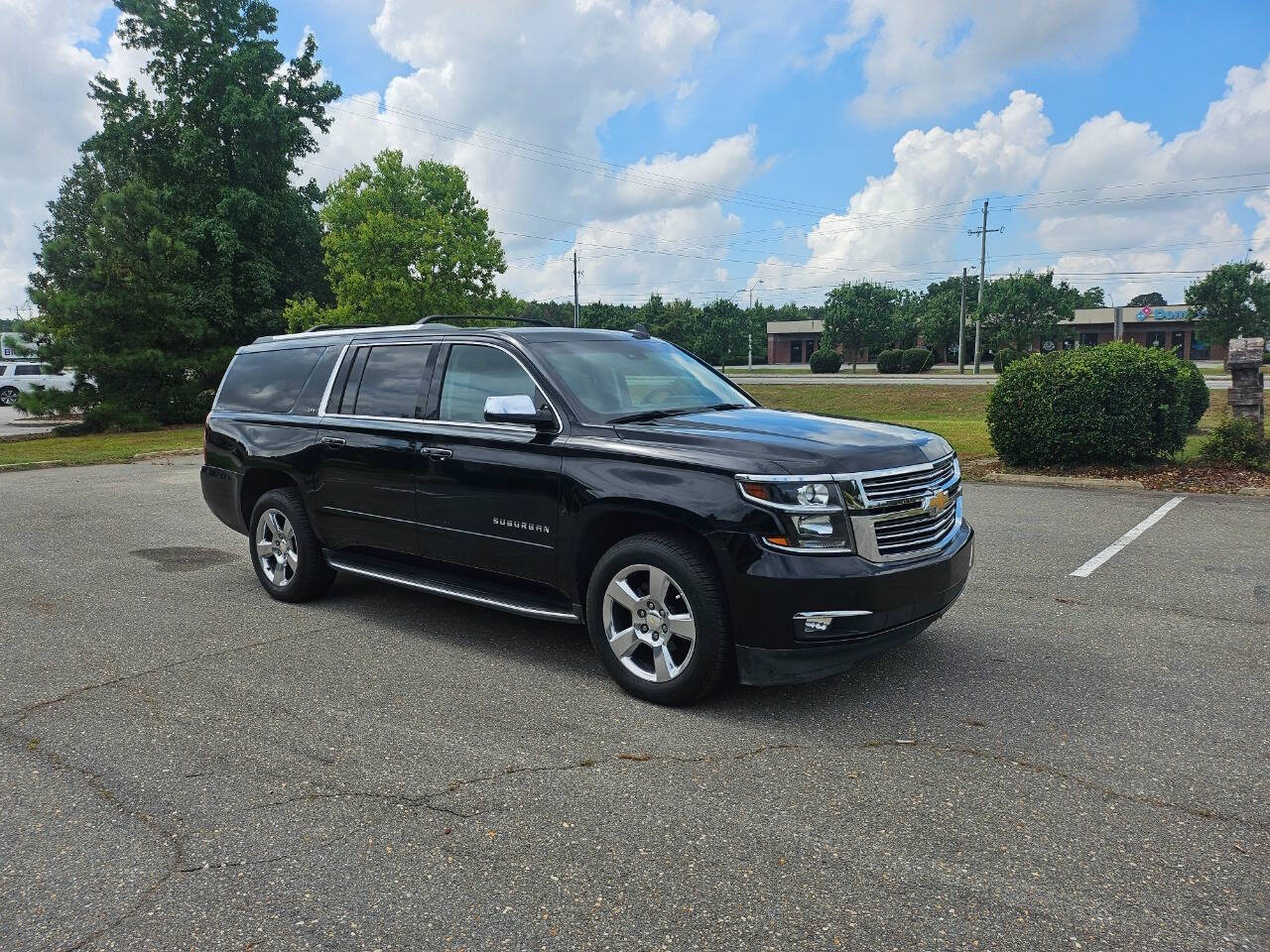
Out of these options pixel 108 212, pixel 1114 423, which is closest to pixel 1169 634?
pixel 1114 423

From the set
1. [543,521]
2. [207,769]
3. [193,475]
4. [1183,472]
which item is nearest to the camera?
[207,769]

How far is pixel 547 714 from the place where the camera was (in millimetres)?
4289

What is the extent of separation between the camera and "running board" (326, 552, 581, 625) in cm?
480

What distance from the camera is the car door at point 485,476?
4.79 m

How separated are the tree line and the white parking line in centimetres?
2388

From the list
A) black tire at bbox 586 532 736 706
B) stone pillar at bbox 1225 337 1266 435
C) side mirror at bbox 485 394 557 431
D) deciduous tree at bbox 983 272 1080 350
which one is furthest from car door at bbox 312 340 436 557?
deciduous tree at bbox 983 272 1080 350

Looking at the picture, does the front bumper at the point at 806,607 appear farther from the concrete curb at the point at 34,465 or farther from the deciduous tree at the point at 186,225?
the deciduous tree at the point at 186,225

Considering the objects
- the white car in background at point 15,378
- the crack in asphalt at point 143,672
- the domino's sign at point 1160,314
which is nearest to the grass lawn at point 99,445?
the crack in asphalt at point 143,672

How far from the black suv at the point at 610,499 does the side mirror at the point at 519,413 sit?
0.04 ft

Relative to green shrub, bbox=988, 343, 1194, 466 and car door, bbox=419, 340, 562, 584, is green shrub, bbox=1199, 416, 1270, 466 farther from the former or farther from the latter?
car door, bbox=419, 340, 562, 584

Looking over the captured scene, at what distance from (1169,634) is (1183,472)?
23.0 ft

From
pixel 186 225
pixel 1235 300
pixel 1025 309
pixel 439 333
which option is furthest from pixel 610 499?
pixel 1235 300

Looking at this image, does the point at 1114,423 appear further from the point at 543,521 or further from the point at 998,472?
the point at 543,521

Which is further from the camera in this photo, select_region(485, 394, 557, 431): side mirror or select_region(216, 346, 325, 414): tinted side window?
select_region(216, 346, 325, 414): tinted side window
